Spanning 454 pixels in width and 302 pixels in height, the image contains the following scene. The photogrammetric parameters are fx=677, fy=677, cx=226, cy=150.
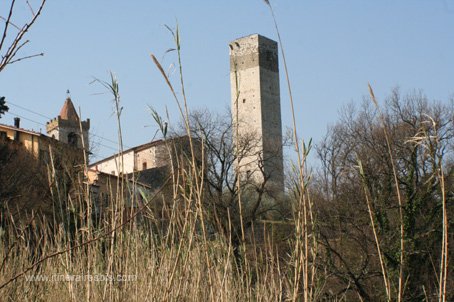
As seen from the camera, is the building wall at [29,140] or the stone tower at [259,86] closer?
the building wall at [29,140]

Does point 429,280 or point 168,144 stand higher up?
point 168,144

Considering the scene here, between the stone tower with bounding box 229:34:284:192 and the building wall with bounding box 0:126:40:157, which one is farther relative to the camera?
the stone tower with bounding box 229:34:284:192

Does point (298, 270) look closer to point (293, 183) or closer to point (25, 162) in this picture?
point (293, 183)

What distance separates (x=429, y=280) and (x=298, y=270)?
1049 centimetres

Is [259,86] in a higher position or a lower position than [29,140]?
higher

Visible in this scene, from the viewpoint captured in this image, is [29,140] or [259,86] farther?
[259,86]

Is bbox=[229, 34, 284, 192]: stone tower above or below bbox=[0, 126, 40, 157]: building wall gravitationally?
above

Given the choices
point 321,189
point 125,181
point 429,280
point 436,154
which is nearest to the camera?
point 436,154

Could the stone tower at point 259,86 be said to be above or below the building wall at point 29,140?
above

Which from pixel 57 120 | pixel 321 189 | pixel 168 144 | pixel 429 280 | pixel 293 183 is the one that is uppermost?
pixel 57 120

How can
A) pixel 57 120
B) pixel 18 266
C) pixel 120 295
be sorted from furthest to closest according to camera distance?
pixel 57 120
pixel 18 266
pixel 120 295

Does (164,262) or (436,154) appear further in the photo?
(164,262)

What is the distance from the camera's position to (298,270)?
2.04 m

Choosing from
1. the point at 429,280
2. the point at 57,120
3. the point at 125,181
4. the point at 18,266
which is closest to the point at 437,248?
the point at 429,280
